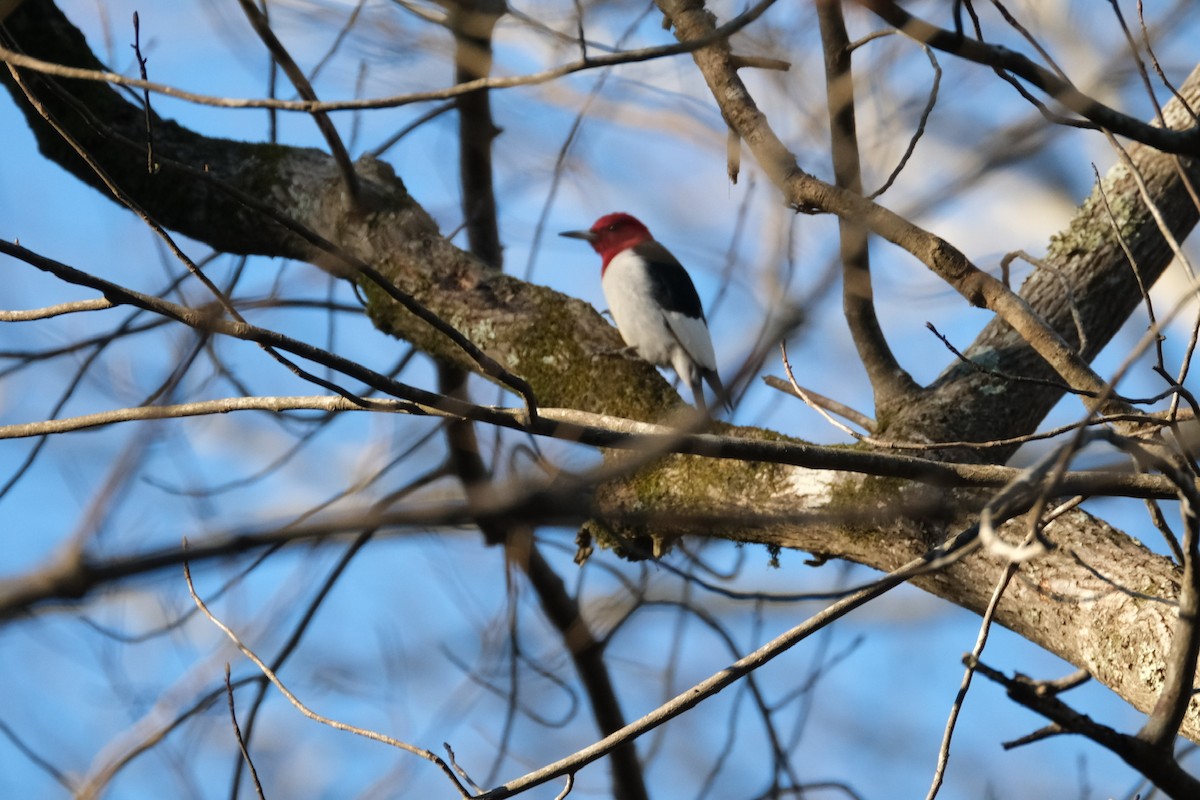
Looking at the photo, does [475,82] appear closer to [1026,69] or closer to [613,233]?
[1026,69]

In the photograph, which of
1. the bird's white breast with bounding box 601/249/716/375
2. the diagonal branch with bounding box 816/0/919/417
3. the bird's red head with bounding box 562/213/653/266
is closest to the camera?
the diagonal branch with bounding box 816/0/919/417

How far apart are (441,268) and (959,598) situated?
1757mm

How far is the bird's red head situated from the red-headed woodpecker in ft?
0.07

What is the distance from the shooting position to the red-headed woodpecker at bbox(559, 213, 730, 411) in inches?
166

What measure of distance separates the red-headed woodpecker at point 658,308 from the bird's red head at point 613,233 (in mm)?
21

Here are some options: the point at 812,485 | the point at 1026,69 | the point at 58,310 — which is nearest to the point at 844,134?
the point at 812,485

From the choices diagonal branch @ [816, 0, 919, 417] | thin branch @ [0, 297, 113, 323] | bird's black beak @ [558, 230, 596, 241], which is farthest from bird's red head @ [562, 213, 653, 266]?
thin branch @ [0, 297, 113, 323]

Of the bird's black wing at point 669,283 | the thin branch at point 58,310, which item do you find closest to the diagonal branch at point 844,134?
the thin branch at point 58,310

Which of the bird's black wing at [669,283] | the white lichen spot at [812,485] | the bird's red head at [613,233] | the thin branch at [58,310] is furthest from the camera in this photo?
the bird's red head at [613,233]

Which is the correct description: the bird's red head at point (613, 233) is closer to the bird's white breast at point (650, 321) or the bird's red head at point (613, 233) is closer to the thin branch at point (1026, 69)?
→ the bird's white breast at point (650, 321)

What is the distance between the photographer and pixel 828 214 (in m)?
2.12

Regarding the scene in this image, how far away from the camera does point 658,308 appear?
432 cm

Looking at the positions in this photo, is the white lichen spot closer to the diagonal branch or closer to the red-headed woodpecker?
the diagonal branch

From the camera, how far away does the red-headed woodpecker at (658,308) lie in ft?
13.9
